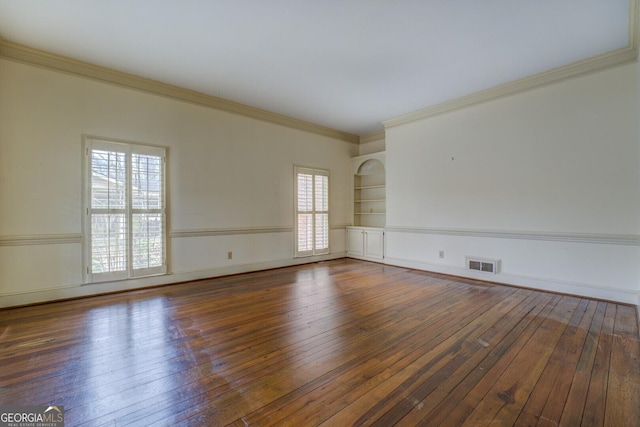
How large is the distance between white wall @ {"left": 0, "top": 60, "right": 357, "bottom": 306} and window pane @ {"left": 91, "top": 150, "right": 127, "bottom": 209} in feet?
0.54

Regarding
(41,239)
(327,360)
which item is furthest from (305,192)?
(327,360)

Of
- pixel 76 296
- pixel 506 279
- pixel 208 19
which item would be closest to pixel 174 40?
pixel 208 19

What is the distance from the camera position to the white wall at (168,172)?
3279 millimetres

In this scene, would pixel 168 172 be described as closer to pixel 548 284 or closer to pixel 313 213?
pixel 313 213

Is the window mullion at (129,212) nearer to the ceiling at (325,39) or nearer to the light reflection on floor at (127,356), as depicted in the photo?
the light reflection on floor at (127,356)

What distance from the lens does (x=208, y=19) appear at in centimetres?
279

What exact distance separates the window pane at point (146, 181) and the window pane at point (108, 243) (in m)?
0.33

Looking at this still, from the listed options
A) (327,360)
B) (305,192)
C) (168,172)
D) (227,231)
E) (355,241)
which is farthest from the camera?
(355,241)

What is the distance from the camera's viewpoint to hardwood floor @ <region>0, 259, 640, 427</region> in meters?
1.60

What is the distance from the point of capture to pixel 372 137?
6.77 m

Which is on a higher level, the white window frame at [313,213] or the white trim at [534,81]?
the white trim at [534,81]

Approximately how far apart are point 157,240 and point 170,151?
4.44 feet

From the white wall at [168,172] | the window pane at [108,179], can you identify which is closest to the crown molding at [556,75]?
the white wall at [168,172]

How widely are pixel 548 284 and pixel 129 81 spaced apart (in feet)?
21.2
